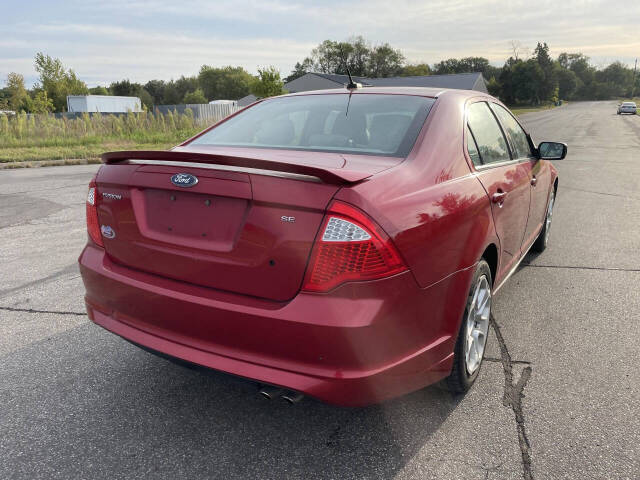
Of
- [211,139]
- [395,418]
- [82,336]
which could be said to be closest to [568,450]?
[395,418]

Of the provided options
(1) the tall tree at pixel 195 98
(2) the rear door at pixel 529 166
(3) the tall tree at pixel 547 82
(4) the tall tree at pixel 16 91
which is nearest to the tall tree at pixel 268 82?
(4) the tall tree at pixel 16 91

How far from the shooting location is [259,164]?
6.97ft

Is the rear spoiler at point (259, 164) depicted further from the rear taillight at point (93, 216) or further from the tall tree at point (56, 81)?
the tall tree at point (56, 81)

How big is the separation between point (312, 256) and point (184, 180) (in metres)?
0.68

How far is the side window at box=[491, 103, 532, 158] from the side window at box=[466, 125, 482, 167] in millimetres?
926

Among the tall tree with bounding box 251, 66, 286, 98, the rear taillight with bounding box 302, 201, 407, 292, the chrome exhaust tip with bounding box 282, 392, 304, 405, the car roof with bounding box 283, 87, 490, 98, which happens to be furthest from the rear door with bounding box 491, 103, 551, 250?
the tall tree with bounding box 251, 66, 286, 98

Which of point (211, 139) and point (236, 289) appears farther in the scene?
point (211, 139)

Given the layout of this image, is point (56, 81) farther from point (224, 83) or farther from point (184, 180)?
point (224, 83)

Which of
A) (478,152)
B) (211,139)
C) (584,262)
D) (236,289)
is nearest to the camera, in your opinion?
(236,289)

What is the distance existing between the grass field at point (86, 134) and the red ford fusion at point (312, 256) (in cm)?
1447

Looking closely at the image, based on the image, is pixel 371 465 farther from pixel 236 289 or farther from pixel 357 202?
pixel 357 202

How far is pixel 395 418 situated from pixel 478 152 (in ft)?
5.30

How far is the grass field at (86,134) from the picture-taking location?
16.7 m

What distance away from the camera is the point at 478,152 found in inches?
123
